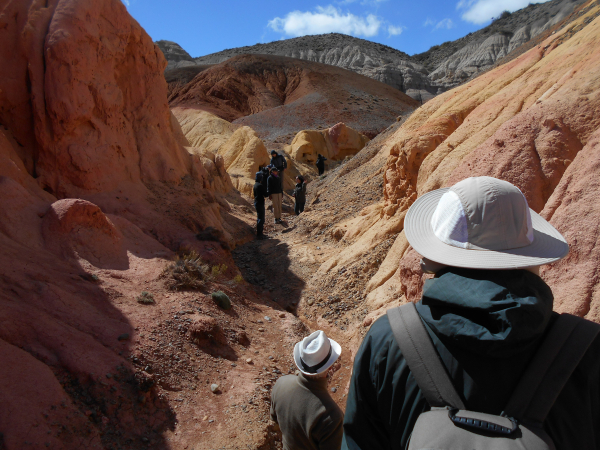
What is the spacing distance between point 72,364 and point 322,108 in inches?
1459

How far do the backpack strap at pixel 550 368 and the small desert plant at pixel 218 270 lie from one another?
249 inches

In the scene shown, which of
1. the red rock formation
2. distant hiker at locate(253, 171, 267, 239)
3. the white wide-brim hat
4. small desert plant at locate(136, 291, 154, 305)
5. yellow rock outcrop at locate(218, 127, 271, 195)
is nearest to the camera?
the white wide-brim hat

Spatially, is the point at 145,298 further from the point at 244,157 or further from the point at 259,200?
the point at 244,157

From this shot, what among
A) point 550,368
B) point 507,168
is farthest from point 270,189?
point 550,368

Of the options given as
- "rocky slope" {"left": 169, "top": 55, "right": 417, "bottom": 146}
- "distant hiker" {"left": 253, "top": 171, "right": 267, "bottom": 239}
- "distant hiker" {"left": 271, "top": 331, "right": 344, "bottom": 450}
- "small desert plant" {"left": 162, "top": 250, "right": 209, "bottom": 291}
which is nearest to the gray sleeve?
"distant hiker" {"left": 271, "top": 331, "right": 344, "bottom": 450}

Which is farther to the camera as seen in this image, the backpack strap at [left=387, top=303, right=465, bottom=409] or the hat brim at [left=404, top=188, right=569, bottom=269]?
the hat brim at [left=404, top=188, right=569, bottom=269]

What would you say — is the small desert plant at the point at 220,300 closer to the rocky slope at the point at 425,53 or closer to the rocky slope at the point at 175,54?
the rocky slope at the point at 425,53

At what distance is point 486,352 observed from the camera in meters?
1.12

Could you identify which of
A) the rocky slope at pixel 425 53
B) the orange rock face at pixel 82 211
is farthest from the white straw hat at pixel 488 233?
the rocky slope at pixel 425 53

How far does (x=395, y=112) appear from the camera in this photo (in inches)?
1601

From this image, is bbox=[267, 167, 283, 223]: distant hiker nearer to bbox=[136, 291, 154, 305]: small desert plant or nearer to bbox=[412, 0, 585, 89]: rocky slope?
bbox=[136, 291, 154, 305]: small desert plant

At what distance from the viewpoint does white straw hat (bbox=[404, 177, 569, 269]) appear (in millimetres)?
1294

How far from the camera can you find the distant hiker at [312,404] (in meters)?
2.67

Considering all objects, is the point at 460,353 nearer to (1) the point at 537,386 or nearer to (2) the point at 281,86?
(1) the point at 537,386
